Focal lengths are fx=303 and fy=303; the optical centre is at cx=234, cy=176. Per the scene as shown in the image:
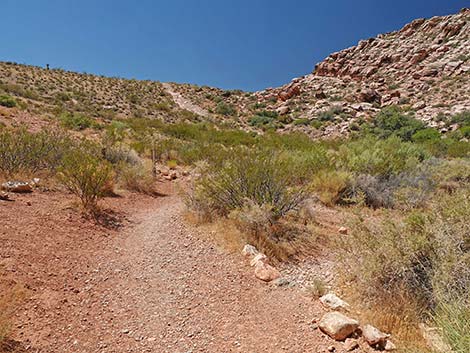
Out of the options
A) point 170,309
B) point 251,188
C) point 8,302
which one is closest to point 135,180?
point 251,188

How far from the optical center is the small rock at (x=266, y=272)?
3.88 metres

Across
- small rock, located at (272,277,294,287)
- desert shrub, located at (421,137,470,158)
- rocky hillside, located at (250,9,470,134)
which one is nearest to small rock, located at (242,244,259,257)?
small rock, located at (272,277,294,287)

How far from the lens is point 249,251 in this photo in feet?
14.5

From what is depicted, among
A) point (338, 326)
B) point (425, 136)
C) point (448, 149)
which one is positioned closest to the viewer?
point (338, 326)

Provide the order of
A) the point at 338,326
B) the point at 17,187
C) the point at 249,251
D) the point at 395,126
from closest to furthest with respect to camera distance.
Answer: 1. the point at 338,326
2. the point at 249,251
3. the point at 17,187
4. the point at 395,126

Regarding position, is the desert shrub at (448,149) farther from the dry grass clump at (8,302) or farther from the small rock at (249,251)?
the dry grass clump at (8,302)

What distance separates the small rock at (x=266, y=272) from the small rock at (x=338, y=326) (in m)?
1.09

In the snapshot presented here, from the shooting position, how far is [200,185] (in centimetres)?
620

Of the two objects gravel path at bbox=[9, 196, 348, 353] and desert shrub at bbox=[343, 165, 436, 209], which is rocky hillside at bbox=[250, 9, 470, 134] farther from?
gravel path at bbox=[9, 196, 348, 353]

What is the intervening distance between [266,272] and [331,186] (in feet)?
15.2

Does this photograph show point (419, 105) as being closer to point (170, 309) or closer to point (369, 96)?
point (369, 96)

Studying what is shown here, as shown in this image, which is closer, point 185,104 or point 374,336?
point 374,336

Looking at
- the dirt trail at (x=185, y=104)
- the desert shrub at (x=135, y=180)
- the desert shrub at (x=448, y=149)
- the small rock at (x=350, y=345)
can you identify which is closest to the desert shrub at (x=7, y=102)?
the desert shrub at (x=135, y=180)

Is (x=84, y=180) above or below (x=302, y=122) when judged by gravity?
below
